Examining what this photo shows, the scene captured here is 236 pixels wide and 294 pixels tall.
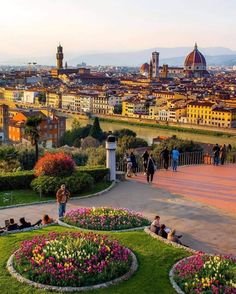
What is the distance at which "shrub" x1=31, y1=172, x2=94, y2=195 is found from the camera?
10102 millimetres

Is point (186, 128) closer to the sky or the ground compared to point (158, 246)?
closer to the ground

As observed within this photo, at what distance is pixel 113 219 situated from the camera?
770 centimetres

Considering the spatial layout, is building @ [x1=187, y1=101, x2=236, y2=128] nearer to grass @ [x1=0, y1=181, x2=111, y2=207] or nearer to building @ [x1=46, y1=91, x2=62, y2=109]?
building @ [x1=46, y1=91, x2=62, y2=109]

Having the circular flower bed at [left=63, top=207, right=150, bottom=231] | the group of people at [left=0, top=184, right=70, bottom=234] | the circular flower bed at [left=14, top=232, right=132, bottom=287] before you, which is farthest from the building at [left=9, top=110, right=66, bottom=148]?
the circular flower bed at [left=14, top=232, right=132, bottom=287]

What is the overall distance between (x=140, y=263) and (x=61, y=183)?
4533 mm

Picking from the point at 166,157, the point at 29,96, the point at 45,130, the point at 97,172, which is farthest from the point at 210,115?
the point at 97,172

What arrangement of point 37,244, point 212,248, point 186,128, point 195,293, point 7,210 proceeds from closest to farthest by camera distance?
1. point 195,293
2. point 37,244
3. point 212,248
4. point 7,210
5. point 186,128

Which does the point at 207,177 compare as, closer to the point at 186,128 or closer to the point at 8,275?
the point at 8,275

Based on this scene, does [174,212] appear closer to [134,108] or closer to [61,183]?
[61,183]

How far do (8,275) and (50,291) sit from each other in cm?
66

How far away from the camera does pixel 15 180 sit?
10.6m

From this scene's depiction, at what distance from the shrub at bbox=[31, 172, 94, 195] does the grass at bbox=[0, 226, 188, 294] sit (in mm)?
2644

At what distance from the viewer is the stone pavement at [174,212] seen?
24.7ft

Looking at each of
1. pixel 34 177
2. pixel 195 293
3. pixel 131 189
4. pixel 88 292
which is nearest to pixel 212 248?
pixel 195 293
